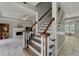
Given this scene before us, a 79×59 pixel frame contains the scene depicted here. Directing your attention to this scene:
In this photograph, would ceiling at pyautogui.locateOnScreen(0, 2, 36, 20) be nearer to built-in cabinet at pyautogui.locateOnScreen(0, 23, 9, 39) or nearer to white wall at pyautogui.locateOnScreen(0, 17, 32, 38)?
white wall at pyautogui.locateOnScreen(0, 17, 32, 38)

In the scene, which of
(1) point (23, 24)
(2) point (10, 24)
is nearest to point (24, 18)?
(1) point (23, 24)

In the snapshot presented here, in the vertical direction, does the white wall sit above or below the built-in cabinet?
above

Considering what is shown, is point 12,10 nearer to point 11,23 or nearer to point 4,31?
point 11,23

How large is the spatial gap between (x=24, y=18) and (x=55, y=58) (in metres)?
1.32

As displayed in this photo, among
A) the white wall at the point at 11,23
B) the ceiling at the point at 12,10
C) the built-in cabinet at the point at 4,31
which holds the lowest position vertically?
the built-in cabinet at the point at 4,31

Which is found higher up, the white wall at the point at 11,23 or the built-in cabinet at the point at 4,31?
the white wall at the point at 11,23

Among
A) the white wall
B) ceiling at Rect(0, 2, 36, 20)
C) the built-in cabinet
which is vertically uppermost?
ceiling at Rect(0, 2, 36, 20)

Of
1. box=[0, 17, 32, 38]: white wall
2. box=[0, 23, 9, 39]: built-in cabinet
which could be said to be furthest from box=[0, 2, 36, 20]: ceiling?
box=[0, 23, 9, 39]: built-in cabinet

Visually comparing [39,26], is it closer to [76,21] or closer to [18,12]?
[18,12]

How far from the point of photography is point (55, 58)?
2.44 m

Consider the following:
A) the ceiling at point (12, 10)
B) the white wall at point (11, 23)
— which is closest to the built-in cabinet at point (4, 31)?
the white wall at point (11, 23)

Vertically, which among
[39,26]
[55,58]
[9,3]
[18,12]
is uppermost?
[9,3]

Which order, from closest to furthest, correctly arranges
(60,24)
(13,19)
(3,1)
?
(3,1)
(13,19)
(60,24)

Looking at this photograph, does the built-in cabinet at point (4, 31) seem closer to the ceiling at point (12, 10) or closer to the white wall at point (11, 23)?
the white wall at point (11, 23)
